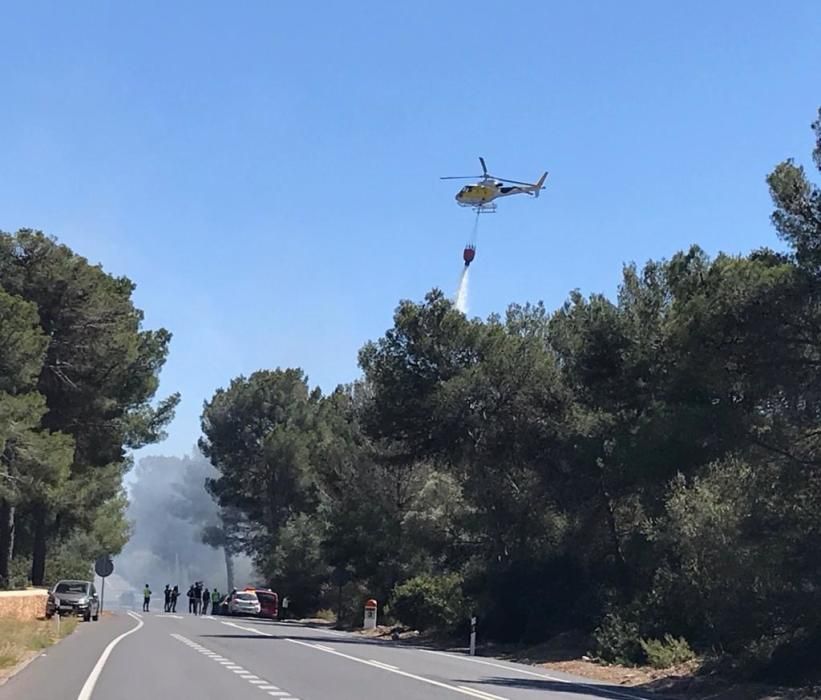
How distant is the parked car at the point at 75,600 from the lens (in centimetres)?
4748

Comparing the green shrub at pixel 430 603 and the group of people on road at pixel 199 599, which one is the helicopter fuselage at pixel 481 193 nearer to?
the green shrub at pixel 430 603

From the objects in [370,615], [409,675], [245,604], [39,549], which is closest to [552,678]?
[409,675]

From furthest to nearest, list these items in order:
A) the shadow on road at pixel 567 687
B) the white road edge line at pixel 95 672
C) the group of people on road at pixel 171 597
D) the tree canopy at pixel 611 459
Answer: the group of people on road at pixel 171 597 < the tree canopy at pixel 611 459 < the shadow on road at pixel 567 687 < the white road edge line at pixel 95 672

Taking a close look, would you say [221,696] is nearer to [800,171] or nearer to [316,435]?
[800,171]

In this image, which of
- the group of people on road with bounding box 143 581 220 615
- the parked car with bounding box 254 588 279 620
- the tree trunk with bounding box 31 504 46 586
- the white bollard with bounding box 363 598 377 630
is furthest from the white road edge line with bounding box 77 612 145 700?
the group of people on road with bounding box 143 581 220 615

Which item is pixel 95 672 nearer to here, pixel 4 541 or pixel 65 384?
pixel 65 384

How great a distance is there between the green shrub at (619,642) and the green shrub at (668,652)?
729 millimetres

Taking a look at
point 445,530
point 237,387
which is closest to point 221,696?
point 445,530

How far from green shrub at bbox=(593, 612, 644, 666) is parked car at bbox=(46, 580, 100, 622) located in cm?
2348

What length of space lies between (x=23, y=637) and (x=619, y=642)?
48.4ft

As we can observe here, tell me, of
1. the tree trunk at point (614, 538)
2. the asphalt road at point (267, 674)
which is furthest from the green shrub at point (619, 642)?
the tree trunk at point (614, 538)

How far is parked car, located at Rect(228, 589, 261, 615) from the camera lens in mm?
63000

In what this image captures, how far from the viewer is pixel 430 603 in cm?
4466

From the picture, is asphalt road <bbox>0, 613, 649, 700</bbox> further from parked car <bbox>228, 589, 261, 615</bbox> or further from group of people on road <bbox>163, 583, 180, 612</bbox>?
group of people on road <bbox>163, 583, 180, 612</bbox>
